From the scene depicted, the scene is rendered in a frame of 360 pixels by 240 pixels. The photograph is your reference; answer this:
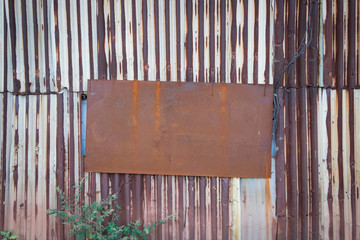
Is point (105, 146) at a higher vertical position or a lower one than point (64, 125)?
lower

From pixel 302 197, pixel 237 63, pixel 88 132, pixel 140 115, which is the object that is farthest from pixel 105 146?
pixel 302 197

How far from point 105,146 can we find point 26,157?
3.72ft

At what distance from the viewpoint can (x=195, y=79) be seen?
3914 millimetres

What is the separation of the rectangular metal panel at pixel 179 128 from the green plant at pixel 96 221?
482mm

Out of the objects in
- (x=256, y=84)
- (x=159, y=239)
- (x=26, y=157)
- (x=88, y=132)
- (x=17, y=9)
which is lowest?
(x=159, y=239)

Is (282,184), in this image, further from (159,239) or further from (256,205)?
(159,239)

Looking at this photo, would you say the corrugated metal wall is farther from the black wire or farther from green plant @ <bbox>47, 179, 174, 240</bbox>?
green plant @ <bbox>47, 179, 174, 240</bbox>

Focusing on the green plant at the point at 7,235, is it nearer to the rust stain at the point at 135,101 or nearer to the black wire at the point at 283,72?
the rust stain at the point at 135,101

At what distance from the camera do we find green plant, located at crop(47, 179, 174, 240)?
3.58 meters

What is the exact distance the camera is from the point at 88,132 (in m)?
3.87

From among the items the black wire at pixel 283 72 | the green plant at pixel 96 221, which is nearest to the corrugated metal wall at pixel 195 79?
the black wire at pixel 283 72

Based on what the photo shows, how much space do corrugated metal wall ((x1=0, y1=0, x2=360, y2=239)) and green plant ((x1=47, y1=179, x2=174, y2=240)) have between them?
0.43ft

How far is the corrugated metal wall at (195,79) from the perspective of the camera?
3896mm

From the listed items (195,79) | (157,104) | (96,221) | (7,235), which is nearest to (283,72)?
(195,79)
